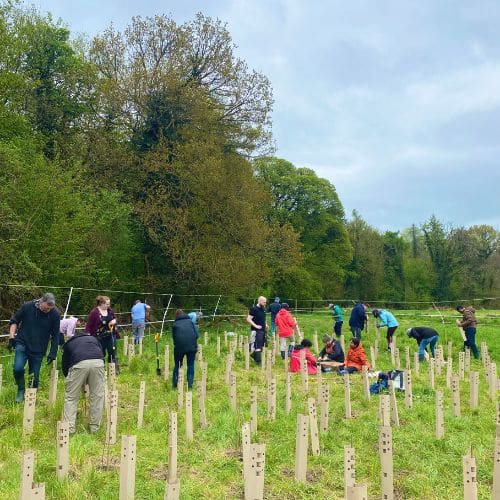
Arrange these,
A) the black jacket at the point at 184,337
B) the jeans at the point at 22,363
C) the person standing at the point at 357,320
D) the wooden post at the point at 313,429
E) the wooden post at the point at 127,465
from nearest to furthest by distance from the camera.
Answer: the wooden post at the point at 127,465 → the wooden post at the point at 313,429 → the jeans at the point at 22,363 → the black jacket at the point at 184,337 → the person standing at the point at 357,320

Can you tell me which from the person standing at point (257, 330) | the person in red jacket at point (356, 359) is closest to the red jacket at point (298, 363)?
the person in red jacket at point (356, 359)

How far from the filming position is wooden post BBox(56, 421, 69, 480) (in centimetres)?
424

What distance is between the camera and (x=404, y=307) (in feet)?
127

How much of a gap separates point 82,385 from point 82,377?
0.41 feet

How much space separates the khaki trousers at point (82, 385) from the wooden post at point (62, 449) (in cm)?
156

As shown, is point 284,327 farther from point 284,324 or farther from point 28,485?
point 28,485

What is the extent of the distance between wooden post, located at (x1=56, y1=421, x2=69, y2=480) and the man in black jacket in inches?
60.5

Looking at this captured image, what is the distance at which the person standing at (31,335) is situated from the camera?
6773 millimetres

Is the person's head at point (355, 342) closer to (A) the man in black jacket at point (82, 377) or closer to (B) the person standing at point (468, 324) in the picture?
(B) the person standing at point (468, 324)

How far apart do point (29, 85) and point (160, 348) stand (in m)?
9.77

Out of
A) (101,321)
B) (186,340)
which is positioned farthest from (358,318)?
(101,321)

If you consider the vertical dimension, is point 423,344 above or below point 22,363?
below

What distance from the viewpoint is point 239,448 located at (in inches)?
217

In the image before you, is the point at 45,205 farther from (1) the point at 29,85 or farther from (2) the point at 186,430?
(2) the point at 186,430
